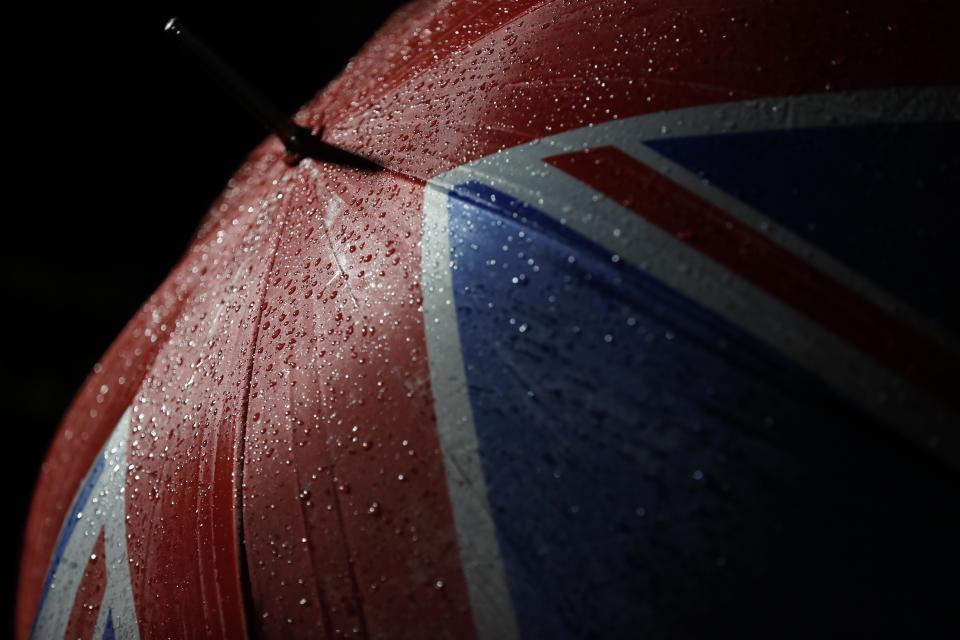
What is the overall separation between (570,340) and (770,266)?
249 millimetres

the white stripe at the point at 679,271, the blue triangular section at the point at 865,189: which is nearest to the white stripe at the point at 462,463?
the white stripe at the point at 679,271

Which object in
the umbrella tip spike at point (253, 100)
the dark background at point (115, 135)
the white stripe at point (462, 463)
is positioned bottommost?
the white stripe at point (462, 463)

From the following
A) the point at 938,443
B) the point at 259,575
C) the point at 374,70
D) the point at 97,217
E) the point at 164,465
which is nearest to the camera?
the point at 938,443

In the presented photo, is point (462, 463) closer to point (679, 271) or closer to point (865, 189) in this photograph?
point (679, 271)

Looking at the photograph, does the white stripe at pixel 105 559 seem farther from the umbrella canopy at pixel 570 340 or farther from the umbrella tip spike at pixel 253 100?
the umbrella tip spike at pixel 253 100

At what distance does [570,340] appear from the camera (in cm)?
103

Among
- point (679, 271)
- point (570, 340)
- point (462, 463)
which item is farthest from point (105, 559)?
point (679, 271)

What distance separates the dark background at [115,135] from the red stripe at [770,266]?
122 inches

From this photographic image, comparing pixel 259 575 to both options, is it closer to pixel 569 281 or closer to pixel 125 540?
pixel 125 540

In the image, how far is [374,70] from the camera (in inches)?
63.2

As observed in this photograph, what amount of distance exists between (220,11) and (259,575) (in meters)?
3.58

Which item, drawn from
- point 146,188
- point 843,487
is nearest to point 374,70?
point 843,487

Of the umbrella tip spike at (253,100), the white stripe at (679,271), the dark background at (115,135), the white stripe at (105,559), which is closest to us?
the white stripe at (679,271)

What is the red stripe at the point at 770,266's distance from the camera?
0.95m
